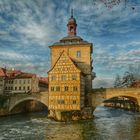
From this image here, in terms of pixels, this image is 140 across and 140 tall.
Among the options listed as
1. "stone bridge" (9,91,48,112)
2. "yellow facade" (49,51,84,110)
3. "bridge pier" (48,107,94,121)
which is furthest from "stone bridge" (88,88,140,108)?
"stone bridge" (9,91,48,112)

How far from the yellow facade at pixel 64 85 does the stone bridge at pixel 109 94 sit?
391cm

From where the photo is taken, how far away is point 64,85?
43.8 m

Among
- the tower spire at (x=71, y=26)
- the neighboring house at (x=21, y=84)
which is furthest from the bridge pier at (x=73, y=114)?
the neighboring house at (x=21, y=84)

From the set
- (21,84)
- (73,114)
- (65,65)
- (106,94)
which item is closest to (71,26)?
(65,65)

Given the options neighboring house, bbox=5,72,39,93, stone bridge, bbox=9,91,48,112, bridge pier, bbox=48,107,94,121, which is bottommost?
bridge pier, bbox=48,107,94,121

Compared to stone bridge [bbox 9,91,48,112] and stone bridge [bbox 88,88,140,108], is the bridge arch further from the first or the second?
stone bridge [bbox 9,91,48,112]

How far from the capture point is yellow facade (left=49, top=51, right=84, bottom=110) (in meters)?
42.9

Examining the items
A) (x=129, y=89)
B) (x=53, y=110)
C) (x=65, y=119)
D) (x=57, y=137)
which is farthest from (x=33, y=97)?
(x=57, y=137)

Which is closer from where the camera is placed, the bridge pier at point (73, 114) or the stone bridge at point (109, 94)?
the bridge pier at point (73, 114)

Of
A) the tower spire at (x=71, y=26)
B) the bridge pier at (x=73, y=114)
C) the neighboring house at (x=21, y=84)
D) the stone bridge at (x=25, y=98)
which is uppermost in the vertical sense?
the tower spire at (x=71, y=26)

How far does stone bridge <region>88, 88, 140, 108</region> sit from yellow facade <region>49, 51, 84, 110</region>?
391 centimetres

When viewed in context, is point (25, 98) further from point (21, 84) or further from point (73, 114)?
point (21, 84)

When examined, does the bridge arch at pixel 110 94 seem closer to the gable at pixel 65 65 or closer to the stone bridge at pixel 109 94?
the stone bridge at pixel 109 94

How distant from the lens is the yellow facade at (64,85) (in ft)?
141
